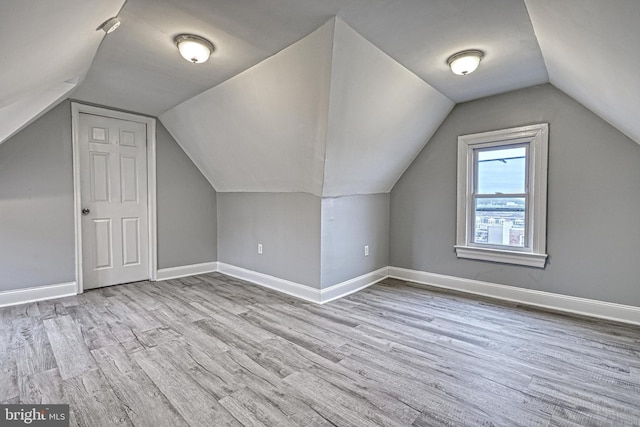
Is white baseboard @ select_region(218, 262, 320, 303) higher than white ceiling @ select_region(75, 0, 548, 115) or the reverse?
the reverse

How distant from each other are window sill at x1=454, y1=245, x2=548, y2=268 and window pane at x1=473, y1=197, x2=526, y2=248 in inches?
5.0

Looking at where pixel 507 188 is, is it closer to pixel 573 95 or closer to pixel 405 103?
pixel 573 95

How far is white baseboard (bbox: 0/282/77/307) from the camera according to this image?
3.12 metres

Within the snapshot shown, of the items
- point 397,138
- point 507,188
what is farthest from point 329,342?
point 507,188

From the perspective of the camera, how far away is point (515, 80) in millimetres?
3004

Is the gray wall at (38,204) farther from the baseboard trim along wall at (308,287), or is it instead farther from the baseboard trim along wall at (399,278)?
the baseboard trim along wall at (308,287)

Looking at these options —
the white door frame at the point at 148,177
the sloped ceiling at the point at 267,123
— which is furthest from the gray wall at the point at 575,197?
the white door frame at the point at 148,177

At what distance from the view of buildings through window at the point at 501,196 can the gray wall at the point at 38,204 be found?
464 cm

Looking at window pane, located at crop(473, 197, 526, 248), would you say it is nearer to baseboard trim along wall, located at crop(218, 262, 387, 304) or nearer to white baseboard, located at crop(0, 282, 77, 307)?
baseboard trim along wall, located at crop(218, 262, 387, 304)

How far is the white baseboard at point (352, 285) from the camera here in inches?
133

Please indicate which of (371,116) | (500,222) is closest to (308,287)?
(371,116)

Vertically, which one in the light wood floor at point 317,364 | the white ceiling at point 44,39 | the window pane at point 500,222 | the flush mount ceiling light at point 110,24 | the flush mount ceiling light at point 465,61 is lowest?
the light wood floor at point 317,364

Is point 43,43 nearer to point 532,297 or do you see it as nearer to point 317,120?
point 317,120

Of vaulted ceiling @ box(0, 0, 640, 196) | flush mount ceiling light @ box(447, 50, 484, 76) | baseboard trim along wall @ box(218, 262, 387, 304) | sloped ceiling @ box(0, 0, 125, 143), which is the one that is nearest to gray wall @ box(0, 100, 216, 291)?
vaulted ceiling @ box(0, 0, 640, 196)
